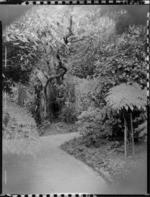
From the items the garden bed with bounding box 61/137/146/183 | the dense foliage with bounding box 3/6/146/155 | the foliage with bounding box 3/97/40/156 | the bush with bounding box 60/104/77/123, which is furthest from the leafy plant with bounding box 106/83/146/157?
the foliage with bounding box 3/97/40/156

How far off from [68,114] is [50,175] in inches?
23.8

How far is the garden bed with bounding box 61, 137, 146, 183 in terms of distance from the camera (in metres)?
3.87

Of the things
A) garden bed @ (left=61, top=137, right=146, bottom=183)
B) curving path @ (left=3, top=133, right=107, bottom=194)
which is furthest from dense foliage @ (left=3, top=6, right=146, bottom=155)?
curving path @ (left=3, top=133, right=107, bottom=194)

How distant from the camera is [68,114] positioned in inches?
154

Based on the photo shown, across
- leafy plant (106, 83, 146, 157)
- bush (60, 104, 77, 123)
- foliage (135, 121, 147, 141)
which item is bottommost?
foliage (135, 121, 147, 141)

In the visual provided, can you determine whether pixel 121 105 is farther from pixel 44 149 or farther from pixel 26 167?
pixel 26 167

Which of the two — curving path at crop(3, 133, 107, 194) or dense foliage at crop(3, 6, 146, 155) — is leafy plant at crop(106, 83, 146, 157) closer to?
dense foliage at crop(3, 6, 146, 155)

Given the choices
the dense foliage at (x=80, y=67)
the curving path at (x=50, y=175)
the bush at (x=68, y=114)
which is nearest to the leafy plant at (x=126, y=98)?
the dense foliage at (x=80, y=67)

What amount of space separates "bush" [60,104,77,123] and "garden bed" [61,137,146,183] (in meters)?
0.20

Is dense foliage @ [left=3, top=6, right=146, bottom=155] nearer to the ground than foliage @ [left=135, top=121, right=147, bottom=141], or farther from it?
farther from it

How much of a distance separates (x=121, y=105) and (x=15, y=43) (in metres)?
1.17

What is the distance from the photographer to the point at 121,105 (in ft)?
12.7

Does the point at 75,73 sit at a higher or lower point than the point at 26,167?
higher

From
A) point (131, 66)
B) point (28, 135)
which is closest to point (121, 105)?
point (131, 66)
